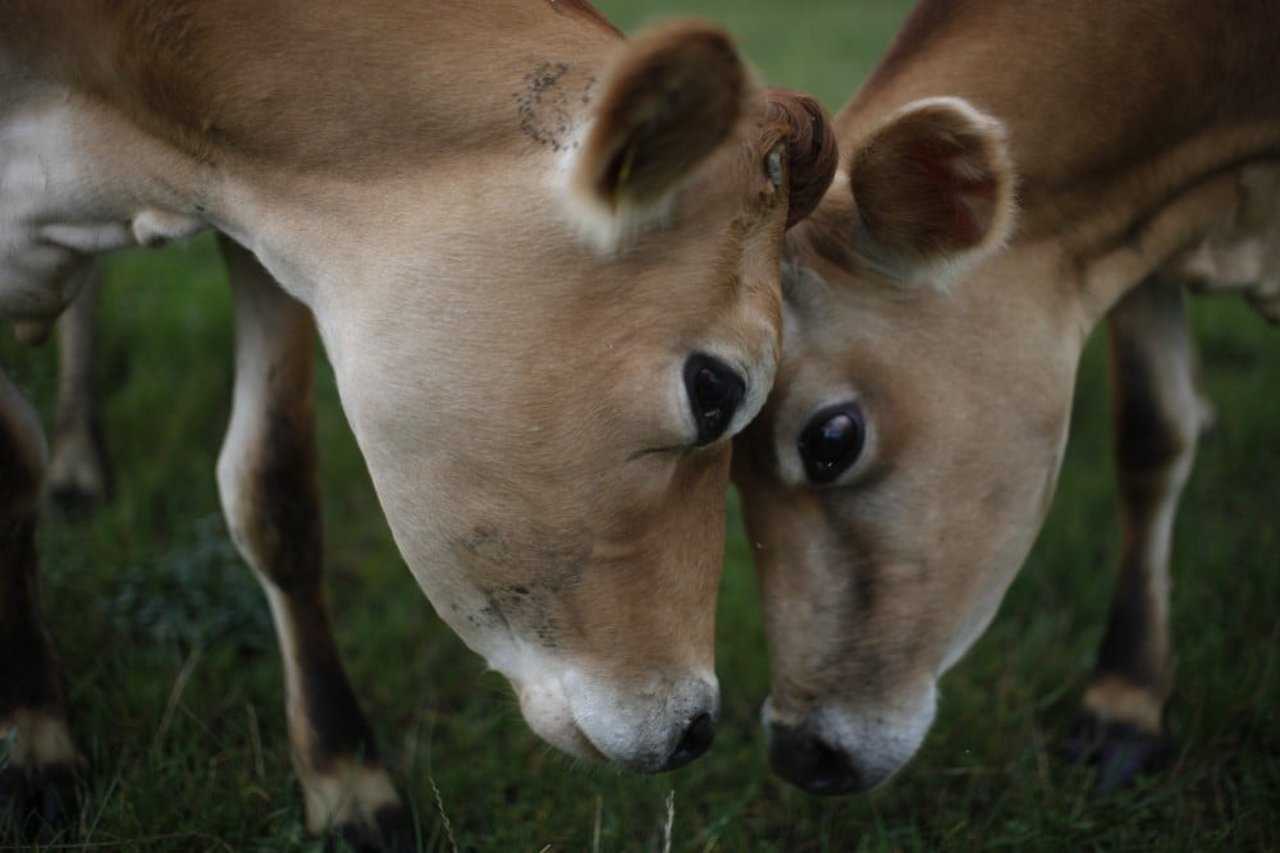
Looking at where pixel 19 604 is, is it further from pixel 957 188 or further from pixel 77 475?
pixel 957 188

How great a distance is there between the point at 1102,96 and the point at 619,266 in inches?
60.1

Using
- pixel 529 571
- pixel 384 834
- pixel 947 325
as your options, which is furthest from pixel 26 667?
pixel 947 325

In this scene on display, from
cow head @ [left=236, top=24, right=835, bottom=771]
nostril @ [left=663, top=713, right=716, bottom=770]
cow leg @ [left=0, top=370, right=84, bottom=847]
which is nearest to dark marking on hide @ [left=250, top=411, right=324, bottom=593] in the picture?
cow leg @ [left=0, top=370, right=84, bottom=847]

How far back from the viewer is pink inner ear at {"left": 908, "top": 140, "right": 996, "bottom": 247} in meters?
2.85

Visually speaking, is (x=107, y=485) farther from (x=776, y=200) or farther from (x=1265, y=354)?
(x=1265, y=354)

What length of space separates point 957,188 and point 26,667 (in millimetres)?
2256

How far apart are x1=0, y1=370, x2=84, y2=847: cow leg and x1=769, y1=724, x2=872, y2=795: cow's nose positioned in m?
1.58

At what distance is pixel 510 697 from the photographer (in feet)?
9.89

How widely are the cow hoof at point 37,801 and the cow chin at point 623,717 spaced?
1108mm

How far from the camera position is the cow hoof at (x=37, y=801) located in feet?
9.80

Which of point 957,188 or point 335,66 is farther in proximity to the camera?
point 957,188

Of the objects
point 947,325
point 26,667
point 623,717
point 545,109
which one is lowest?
point 26,667

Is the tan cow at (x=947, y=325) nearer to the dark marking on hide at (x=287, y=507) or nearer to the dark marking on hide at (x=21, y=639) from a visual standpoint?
the dark marking on hide at (x=287, y=507)

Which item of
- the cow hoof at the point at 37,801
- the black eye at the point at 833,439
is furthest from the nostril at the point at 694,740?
the cow hoof at the point at 37,801
